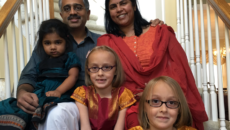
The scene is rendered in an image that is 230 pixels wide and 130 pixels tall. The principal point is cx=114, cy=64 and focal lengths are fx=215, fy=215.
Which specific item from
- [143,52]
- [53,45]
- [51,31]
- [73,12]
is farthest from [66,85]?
[73,12]

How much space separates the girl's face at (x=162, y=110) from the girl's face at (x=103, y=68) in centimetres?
32

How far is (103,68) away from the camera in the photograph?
4.46 ft

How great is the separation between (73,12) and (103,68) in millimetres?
804

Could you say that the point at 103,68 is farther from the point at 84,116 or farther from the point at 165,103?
the point at 165,103

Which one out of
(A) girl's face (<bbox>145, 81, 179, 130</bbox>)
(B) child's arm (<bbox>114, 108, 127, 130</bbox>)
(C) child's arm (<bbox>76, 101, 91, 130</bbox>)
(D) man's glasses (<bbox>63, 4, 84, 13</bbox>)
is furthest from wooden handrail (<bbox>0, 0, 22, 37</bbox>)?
(A) girl's face (<bbox>145, 81, 179, 130</bbox>)

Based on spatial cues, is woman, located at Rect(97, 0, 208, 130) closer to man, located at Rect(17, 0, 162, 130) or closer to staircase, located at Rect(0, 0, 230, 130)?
man, located at Rect(17, 0, 162, 130)

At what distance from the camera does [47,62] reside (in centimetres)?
163

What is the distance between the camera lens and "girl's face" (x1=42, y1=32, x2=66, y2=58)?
1638mm

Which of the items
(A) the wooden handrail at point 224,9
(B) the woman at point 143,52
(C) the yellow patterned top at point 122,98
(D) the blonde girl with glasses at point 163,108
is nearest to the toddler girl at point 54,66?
(C) the yellow patterned top at point 122,98

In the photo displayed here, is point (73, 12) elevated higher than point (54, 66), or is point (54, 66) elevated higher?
point (73, 12)

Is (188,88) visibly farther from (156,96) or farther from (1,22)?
(1,22)

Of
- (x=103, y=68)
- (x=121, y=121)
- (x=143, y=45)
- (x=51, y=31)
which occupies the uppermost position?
(x=51, y=31)

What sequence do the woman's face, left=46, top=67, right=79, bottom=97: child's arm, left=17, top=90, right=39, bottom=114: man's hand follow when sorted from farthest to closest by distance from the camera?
the woman's face < left=46, top=67, right=79, bottom=97: child's arm < left=17, top=90, right=39, bottom=114: man's hand

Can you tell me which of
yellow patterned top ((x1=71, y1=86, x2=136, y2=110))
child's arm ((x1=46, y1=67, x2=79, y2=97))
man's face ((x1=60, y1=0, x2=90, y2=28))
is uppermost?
man's face ((x1=60, y1=0, x2=90, y2=28))
